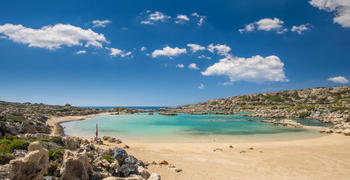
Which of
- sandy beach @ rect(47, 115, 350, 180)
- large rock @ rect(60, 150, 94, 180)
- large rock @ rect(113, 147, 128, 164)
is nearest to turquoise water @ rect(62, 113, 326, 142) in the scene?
sandy beach @ rect(47, 115, 350, 180)

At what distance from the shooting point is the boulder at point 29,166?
5.45 m

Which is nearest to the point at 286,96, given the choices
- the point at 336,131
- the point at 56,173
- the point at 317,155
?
the point at 336,131

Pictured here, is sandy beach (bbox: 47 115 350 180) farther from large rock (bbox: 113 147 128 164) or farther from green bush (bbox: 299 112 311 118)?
green bush (bbox: 299 112 311 118)

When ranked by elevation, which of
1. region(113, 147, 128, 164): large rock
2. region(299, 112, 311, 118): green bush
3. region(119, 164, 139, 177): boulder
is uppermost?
region(113, 147, 128, 164): large rock

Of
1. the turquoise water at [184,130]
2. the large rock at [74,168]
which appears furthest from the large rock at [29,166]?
the turquoise water at [184,130]

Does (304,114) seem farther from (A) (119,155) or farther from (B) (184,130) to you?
(A) (119,155)

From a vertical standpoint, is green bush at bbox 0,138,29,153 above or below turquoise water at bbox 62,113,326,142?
above

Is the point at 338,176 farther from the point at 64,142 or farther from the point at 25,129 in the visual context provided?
the point at 25,129

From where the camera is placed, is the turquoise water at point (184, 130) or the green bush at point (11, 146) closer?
the green bush at point (11, 146)

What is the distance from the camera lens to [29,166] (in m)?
5.67

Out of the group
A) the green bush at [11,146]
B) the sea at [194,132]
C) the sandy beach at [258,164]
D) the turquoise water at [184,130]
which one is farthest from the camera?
the turquoise water at [184,130]

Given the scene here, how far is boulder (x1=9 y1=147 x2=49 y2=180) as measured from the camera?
545 cm

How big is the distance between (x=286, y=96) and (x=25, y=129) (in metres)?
139

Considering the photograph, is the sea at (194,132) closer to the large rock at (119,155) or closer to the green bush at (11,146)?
the large rock at (119,155)
